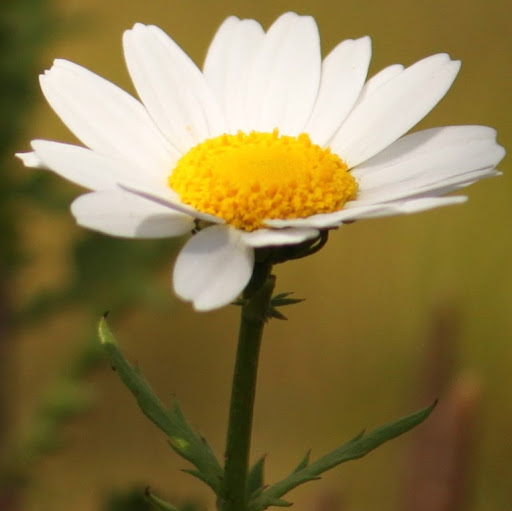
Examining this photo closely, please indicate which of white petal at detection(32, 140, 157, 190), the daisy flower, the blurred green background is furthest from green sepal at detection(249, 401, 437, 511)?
the blurred green background

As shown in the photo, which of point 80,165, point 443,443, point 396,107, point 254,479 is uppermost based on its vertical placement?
point 396,107

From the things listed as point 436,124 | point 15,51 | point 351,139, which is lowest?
point 351,139

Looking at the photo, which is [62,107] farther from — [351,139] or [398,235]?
[398,235]

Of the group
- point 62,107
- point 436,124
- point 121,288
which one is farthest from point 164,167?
point 436,124

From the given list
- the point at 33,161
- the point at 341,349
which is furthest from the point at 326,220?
the point at 341,349

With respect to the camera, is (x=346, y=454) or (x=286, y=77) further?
(x=286, y=77)

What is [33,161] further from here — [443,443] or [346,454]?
[443,443]
